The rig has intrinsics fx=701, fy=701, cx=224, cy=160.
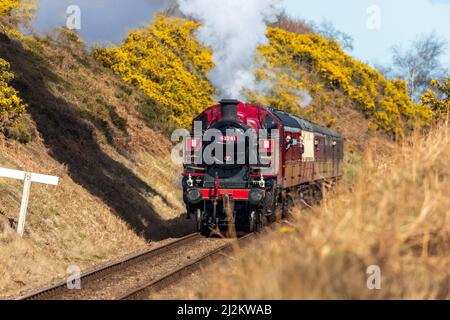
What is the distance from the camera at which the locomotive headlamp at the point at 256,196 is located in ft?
66.1

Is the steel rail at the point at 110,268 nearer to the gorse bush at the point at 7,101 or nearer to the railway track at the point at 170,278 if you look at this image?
the railway track at the point at 170,278

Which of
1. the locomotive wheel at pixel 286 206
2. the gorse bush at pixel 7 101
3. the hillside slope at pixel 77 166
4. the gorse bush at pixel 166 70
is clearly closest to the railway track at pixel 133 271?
the hillside slope at pixel 77 166

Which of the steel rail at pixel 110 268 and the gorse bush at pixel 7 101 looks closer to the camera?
the steel rail at pixel 110 268

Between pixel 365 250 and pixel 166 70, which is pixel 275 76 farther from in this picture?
pixel 365 250

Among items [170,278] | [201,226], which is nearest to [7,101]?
[201,226]

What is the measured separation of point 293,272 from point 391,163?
4507 millimetres

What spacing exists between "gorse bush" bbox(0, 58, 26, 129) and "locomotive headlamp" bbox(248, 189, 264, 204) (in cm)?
816

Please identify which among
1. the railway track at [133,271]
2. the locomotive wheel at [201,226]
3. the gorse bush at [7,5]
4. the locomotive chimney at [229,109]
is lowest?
the railway track at [133,271]

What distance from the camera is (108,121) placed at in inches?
1394

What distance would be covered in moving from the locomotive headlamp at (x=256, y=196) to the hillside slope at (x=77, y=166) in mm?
3284

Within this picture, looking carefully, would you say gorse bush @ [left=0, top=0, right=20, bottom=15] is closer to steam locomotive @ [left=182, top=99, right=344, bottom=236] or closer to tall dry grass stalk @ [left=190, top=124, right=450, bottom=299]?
steam locomotive @ [left=182, top=99, right=344, bottom=236]

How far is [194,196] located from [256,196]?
1804mm
